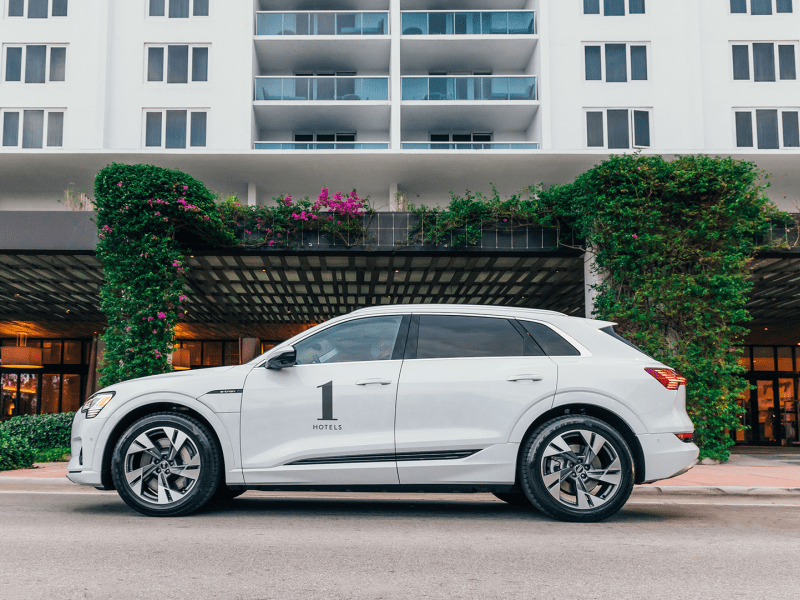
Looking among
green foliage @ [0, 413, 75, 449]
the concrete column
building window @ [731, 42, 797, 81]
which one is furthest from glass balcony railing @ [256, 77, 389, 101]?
green foliage @ [0, 413, 75, 449]

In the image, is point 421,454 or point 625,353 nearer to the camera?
point 421,454

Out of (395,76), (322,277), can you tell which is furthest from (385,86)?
(322,277)

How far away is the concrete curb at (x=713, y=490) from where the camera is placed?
7785 mm

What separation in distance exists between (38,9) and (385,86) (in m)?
12.7

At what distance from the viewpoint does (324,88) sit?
82.9ft

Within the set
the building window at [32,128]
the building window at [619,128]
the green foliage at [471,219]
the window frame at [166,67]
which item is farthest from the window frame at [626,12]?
the building window at [32,128]

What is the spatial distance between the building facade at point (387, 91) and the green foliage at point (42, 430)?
10301mm

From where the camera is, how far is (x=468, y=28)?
84.1ft

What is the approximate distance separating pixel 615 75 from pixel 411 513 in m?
21.9

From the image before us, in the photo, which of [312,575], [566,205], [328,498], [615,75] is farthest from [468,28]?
[312,575]

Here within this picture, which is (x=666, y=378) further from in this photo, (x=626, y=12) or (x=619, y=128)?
(x=626, y=12)

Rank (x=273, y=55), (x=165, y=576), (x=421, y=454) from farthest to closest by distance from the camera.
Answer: (x=273, y=55) → (x=421, y=454) → (x=165, y=576)

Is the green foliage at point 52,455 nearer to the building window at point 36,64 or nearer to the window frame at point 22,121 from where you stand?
the window frame at point 22,121

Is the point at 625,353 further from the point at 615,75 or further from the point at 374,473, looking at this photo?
the point at 615,75
